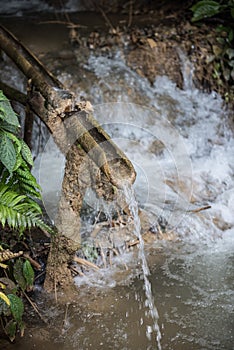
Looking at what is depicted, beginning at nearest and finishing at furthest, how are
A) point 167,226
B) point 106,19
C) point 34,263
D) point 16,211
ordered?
point 16,211, point 34,263, point 167,226, point 106,19

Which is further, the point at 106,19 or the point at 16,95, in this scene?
the point at 106,19

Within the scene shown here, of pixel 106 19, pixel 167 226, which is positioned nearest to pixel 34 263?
pixel 167 226

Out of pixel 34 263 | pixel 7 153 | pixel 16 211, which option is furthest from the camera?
pixel 34 263

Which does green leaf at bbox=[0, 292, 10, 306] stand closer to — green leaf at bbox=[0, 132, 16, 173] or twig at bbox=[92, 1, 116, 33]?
green leaf at bbox=[0, 132, 16, 173]

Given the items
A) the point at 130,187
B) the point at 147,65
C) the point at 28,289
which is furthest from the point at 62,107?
the point at 147,65

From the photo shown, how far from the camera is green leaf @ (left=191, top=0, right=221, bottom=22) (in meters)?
6.91

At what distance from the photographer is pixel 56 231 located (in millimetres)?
3943

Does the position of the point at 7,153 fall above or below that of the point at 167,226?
above

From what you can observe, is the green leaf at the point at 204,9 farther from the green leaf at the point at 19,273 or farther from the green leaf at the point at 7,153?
Result: the green leaf at the point at 19,273

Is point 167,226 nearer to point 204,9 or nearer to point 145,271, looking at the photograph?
point 145,271

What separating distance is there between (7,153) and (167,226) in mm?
1974

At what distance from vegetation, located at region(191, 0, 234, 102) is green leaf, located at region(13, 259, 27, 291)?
3.77 metres

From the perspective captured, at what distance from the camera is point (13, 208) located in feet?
11.7

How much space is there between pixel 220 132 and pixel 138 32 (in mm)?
1628
